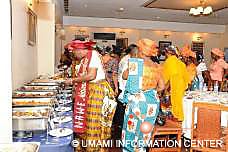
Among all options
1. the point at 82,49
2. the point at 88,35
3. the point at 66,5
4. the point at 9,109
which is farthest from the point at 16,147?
the point at 88,35

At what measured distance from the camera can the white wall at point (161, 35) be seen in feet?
30.6

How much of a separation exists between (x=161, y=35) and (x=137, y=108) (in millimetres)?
7647

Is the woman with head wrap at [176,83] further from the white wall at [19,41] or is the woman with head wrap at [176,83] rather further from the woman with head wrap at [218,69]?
the woman with head wrap at [218,69]

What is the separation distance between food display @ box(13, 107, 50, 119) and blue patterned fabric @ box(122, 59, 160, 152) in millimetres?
1146

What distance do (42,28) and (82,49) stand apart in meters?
2.11

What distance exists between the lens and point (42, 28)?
450 centimetres

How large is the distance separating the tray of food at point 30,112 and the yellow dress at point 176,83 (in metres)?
1.88

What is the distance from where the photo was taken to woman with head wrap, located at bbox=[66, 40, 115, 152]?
2529 millimetres

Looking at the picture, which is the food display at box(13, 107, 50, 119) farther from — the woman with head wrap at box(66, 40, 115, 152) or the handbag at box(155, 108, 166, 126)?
the handbag at box(155, 108, 166, 126)

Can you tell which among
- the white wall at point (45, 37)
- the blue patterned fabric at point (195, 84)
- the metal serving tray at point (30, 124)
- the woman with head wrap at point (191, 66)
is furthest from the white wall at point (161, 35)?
the metal serving tray at point (30, 124)

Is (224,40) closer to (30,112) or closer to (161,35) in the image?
(161,35)

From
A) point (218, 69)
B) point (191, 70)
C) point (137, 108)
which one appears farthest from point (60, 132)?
point (218, 69)

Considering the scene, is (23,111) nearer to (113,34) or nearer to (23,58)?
(23,58)

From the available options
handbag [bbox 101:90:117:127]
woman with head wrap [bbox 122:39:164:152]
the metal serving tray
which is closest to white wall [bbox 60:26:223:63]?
woman with head wrap [bbox 122:39:164:152]
